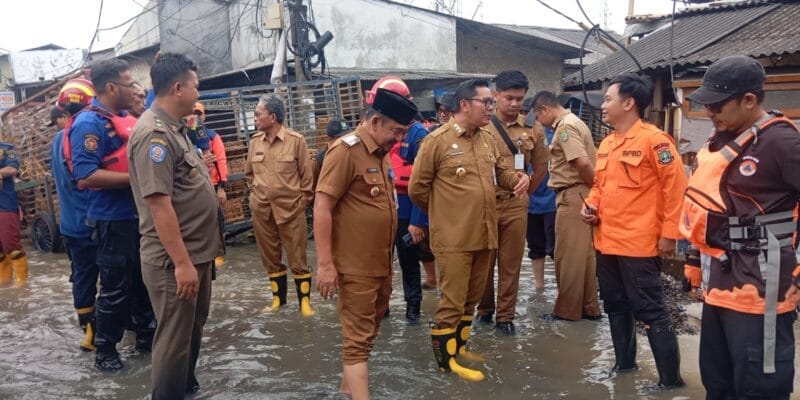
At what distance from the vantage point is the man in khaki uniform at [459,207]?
14.3 ft

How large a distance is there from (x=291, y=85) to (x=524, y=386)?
7118mm

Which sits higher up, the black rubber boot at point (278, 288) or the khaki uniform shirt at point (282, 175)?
the khaki uniform shirt at point (282, 175)

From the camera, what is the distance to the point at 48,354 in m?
5.22

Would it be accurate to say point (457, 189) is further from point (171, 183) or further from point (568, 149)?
point (171, 183)

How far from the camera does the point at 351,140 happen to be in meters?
3.63

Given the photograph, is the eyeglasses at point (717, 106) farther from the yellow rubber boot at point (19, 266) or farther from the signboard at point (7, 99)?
the signboard at point (7, 99)

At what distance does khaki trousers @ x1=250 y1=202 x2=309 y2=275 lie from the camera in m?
6.09

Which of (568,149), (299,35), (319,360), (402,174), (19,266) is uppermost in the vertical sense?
(299,35)

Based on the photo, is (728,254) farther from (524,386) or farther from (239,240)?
(239,240)

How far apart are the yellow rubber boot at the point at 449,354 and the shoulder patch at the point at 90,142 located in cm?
263

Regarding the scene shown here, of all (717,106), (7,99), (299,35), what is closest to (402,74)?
(299,35)

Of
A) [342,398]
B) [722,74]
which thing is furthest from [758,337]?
[342,398]

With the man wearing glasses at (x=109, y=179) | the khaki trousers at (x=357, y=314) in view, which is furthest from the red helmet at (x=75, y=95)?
the khaki trousers at (x=357, y=314)

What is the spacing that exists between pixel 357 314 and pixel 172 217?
116 cm
